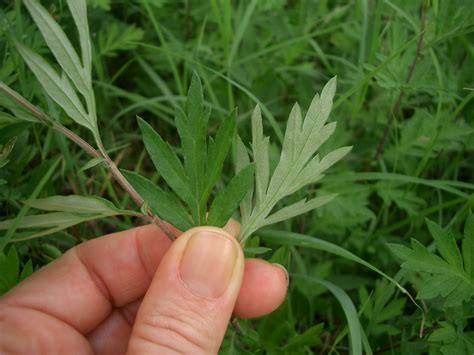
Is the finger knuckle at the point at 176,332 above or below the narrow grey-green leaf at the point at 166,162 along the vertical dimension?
below

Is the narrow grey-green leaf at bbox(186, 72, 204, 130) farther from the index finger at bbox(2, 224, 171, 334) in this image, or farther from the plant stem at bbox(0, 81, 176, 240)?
the index finger at bbox(2, 224, 171, 334)

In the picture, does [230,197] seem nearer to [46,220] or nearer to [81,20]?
[46,220]

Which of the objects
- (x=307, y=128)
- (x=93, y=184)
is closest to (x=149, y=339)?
(x=307, y=128)

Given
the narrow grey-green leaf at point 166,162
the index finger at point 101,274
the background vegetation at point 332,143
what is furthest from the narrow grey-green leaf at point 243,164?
the index finger at point 101,274

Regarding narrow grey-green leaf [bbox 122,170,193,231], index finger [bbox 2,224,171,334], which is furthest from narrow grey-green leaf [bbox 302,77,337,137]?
index finger [bbox 2,224,171,334]

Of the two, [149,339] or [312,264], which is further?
[312,264]

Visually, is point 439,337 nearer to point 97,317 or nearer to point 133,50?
point 97,317

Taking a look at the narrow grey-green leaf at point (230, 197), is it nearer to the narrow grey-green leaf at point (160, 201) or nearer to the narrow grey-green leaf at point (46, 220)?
the narrow grey-green leaf at point (160, 201)
